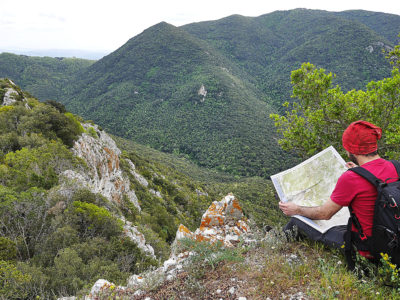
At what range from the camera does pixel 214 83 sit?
4272 inches

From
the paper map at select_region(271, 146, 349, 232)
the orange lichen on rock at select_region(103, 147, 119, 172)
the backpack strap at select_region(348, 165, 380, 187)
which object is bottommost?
the orange lichen on rock at select_region(103, 147, 119, 172)

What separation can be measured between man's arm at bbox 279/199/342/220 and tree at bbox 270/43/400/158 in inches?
194

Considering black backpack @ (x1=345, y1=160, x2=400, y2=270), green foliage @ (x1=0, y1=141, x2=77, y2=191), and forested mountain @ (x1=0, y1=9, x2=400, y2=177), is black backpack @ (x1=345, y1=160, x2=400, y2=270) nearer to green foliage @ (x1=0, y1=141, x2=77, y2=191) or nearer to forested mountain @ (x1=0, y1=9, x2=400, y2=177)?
green foliage @ (x1=0, y1=141, x2=77, y2=191)

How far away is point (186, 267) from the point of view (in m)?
3.47

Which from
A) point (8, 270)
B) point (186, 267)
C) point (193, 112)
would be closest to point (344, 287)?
point (186, 267)

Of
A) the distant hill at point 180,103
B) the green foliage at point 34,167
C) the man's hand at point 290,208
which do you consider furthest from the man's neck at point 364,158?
the distant hill at point 180,103

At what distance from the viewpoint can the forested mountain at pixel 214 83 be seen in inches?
3201

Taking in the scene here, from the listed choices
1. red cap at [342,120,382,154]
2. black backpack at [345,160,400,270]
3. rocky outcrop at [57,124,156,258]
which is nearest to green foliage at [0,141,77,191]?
rocky outcrop at [57,124,156,258]

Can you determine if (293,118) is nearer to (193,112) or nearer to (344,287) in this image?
(344,287)

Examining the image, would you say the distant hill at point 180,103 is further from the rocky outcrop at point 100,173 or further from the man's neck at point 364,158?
the man's neck at point 364,158

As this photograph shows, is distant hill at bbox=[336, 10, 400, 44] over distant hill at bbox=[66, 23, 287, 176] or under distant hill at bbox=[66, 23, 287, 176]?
over

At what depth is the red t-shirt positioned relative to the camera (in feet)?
7.99

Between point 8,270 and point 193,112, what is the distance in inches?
3815

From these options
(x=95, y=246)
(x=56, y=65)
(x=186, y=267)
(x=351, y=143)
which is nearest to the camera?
(x=351, y=143)
